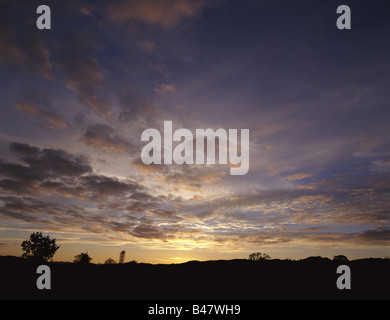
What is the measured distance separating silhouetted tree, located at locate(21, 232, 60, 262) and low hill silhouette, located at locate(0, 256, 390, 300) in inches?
1940

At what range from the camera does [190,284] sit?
36.6 m

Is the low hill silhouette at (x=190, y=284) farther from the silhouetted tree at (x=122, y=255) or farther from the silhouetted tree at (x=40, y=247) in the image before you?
the silhouetted tree at (x=122, y=255)

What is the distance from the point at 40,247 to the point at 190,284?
245 ft

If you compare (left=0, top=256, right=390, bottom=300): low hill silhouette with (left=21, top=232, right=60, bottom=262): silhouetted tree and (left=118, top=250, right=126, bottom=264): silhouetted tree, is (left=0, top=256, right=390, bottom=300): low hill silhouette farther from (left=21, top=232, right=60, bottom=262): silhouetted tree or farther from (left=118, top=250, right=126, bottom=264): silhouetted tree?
(left=118, top=250, right=126, bottom=264): silhouetted tree

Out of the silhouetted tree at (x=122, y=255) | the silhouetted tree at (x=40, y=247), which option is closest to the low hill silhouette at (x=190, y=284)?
the silhouetted tree at (x=40, y=247)

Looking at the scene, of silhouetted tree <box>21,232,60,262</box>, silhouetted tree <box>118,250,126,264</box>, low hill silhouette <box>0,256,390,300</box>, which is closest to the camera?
low hill silhouette <box>0,256,390,300</box>

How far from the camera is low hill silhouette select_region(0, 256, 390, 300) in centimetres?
3166

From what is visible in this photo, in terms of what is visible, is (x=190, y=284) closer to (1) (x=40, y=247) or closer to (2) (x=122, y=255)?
(1) (x=40, y=247)

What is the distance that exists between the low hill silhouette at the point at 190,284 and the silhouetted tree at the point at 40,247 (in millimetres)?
49288

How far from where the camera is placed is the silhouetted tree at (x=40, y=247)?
82.9 metres

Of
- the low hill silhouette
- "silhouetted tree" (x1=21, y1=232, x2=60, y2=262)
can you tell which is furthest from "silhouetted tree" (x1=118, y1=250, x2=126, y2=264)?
the low hill silhouette

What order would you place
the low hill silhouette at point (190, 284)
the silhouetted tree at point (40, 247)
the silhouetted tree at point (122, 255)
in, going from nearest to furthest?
1. the low hill silhouette at point (190, 284)
2. the silhouetted tree at point (40, 247)
3. the silhouetted tree at point (122, 255)
